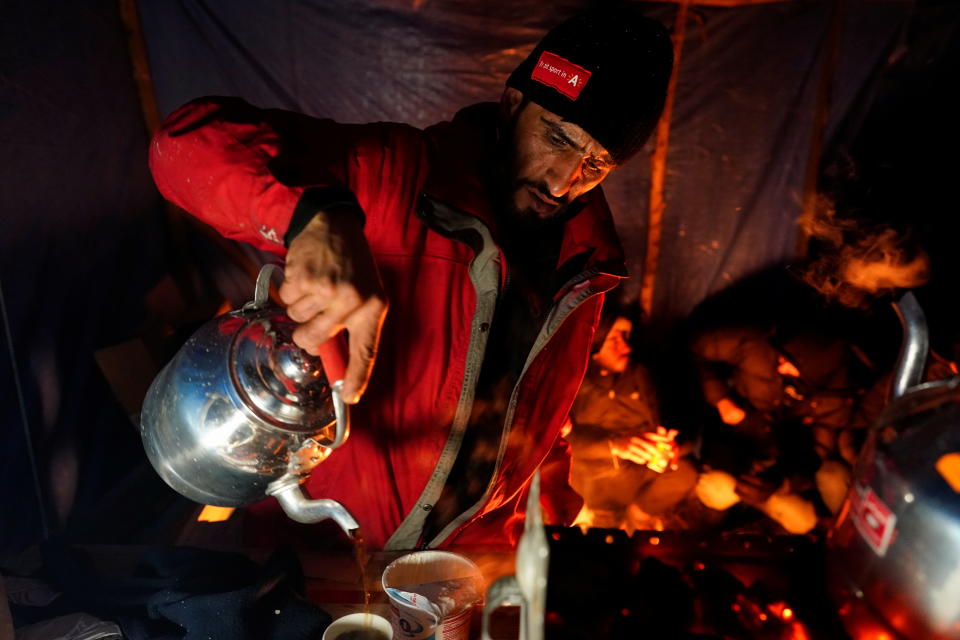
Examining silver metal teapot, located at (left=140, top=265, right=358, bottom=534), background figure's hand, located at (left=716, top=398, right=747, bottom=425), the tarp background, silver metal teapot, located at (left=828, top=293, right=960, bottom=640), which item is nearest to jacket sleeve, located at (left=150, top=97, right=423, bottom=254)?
silver metal teapot, located at (left=140, top=265, right=358, bottom=534)

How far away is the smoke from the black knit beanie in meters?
3.39

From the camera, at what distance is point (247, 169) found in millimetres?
1188

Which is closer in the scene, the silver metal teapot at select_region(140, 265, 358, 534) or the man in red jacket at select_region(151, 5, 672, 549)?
the silver metal teapot at select_region(140, 265, 358, 534)

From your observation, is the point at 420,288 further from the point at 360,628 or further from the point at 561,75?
the point at 360,628

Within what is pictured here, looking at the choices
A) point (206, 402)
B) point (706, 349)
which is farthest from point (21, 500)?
point (706, 349)

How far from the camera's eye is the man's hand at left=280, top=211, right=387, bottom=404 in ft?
3.31

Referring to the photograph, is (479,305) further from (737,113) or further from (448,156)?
(737,113)

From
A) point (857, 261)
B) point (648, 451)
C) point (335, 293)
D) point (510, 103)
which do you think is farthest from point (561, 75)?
point (857, 261)

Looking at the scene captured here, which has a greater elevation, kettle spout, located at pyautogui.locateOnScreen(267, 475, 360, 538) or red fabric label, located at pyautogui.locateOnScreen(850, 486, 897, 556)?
red fabric label, located at pyautogui.locateOnScreen(850, 486, 897, 556)

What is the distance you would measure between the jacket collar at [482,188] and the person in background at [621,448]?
2.29 m

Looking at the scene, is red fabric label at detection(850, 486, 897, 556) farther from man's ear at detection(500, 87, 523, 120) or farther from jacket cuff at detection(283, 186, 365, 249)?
man's ear at detection(500, 87, 523, 120)

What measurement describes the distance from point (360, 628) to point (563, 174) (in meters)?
1.44

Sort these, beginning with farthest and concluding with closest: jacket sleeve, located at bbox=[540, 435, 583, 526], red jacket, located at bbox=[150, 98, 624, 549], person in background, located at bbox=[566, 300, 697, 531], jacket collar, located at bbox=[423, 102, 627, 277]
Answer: person in background, located at bbox=[566, 300, 697, 531]
jacket sleeve, located at bbox=[540, 435, 583, 526]
jacket collar, located at bbox=[423, 102, 627, 277]
red jacket, located at bbox=[150, 98, 624, 549]

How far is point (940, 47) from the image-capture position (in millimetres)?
4082
